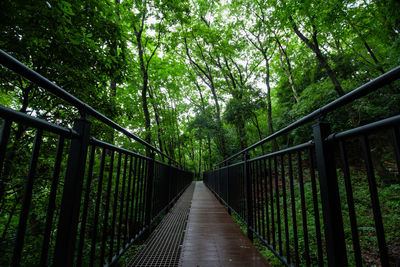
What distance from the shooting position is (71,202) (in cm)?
98

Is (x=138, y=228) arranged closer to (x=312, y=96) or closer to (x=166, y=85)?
(x=312, y=96)

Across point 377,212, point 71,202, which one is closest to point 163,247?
point 71,202

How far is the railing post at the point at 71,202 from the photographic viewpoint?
94 cm

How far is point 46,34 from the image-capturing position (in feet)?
6.85

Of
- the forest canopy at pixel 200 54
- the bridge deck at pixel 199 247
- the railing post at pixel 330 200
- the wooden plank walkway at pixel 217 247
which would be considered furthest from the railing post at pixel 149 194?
the railing post at pixel 330 200

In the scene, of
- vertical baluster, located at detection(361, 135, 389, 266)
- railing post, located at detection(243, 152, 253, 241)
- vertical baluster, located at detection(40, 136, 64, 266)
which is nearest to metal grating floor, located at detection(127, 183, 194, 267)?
railing post, located at detection(243, 152, 253, 241)

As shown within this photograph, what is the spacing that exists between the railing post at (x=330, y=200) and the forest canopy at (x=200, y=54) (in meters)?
2.56

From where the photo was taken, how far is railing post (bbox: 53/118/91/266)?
94 centimetres

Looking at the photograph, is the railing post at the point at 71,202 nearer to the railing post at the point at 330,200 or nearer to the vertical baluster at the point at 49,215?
the vertical baluster at the point at 49,215

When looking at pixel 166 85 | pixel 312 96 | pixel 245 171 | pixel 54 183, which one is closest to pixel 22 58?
pixel 54 183

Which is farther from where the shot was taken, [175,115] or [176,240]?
[175,115]

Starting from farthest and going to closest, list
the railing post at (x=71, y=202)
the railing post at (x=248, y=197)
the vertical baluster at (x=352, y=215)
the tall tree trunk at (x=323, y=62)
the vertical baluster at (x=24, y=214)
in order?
the tall tree trunk at (x=323, y=62) < the railing post at (x=248, y=197) < the railing post at (x=71, y=202) < the vertical baluster at (x=352, y=215) < the vertical baluster at (x=24, y=214)

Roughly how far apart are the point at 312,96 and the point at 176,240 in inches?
268

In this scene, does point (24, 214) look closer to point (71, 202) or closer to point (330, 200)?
point (71, 202)
